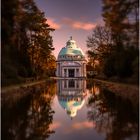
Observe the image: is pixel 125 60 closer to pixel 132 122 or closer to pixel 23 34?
pixel 132 122

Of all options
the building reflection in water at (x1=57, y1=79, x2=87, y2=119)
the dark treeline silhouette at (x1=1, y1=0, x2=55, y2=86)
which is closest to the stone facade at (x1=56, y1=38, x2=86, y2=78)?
the dark treeline silhouette at (x1=1, y1=0, x2=55, y2=86)

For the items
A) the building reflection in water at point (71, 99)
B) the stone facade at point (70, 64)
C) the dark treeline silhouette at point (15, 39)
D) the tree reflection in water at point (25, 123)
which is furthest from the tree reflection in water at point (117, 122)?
the stone facade at point (70, 64)

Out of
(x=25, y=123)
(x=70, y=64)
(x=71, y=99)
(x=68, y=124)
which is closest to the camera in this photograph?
(x=25, y=123)

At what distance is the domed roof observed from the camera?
5187 inches

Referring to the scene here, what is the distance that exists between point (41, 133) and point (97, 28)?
Result: 51871mm

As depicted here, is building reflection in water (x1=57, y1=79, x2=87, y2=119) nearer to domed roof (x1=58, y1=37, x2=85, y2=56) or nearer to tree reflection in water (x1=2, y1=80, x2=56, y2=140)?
tree reflection in water (x1=2, y1=80, x2=56, y2=140)

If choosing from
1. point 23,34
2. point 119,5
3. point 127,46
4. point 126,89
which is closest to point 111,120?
point 126,89

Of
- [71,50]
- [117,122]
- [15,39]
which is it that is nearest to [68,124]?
[117,122]

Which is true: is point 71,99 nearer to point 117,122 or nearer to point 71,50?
point 117,122

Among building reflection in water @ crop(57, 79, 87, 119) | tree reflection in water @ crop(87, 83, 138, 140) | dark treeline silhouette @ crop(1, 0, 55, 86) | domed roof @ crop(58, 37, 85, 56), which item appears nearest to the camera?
tree reflection in water @ crop(87, 83, 138, 140)

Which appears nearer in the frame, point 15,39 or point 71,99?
point 71,99

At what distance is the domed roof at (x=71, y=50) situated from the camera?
131750 mm

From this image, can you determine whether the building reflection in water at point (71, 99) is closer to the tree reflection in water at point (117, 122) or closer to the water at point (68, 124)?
the water at point (68, 124)

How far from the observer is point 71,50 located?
132m
